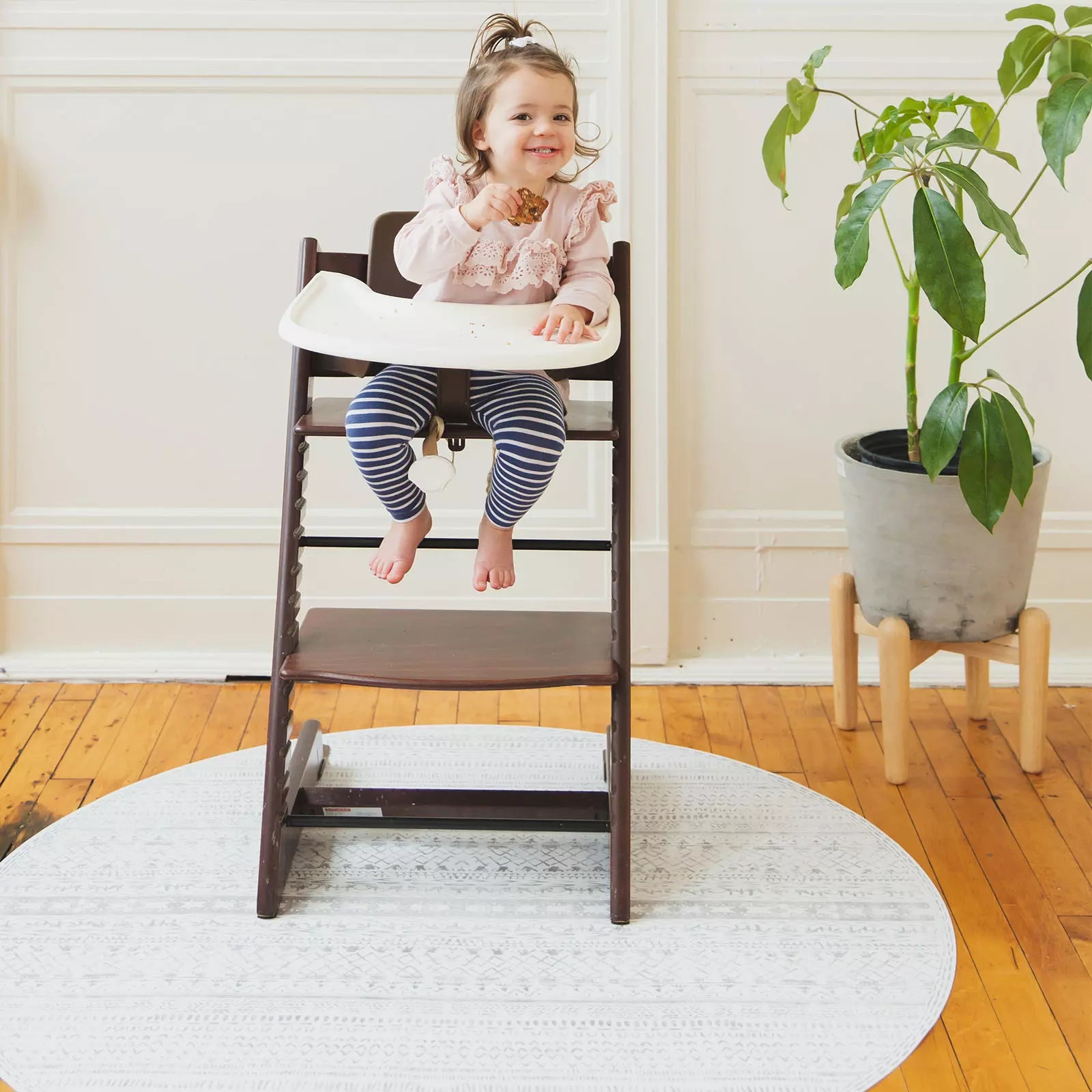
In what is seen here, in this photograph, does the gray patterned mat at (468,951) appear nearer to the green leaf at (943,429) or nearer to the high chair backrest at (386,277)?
the green leaf at (943,429)

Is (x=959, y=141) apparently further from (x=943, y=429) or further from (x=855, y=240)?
(x=943, y=429)

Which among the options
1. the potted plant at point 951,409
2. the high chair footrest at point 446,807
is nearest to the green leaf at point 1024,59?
the potted plant at point 951,409

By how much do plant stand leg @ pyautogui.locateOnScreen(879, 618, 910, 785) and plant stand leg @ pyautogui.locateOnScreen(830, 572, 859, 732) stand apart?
0.52 ft

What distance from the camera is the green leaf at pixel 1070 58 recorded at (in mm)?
1895

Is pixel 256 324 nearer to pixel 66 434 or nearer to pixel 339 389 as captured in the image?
pixel 339 389

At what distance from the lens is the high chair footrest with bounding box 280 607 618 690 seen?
1.70 meters

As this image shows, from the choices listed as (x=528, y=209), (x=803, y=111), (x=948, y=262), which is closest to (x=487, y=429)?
(x=528, y=209)

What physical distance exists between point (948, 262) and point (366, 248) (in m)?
1.22

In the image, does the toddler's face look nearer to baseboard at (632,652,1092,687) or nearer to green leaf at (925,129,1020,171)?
green leaf at (925,129,1020,171)

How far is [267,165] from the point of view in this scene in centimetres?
248

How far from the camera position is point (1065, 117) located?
5.96 feet

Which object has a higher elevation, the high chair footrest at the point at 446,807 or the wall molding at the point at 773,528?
the wall molding at the point at 773,528

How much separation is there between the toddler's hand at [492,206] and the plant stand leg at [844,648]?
1031mm

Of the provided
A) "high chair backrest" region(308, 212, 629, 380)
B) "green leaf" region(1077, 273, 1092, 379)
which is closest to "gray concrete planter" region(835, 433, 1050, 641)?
"green leaf" region(1077, 273, 1092, 379)
